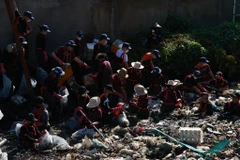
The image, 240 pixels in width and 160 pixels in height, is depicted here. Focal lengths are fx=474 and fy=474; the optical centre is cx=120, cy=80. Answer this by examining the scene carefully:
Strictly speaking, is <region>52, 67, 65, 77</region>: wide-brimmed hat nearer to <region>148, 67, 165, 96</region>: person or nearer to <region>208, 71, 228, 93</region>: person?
<region>148, 67, 165, 96</region>: person

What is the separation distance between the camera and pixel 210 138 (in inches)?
424

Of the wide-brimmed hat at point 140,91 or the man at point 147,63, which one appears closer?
the wide-brimmed hat at point 140,91

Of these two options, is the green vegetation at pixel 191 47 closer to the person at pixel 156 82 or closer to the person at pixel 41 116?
the person at pixel 156 82

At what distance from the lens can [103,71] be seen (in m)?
12.9

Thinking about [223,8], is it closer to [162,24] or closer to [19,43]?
[162,24]

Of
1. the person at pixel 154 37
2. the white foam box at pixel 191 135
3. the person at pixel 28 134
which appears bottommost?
the white foam box at pixel 191 135

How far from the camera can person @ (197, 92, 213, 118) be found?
1210cm

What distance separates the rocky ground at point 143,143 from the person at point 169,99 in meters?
0.54

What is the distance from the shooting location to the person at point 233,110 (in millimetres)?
11938

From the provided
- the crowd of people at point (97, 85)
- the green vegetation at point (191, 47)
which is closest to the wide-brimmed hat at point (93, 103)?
the crowd of people at point (97, 85)

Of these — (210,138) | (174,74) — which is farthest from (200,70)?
(210,138)

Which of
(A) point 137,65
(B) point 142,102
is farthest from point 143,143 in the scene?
(A) point 137,65

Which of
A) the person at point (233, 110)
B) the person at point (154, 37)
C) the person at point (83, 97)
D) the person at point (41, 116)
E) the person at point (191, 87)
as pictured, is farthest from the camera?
the person at point (154, 37)

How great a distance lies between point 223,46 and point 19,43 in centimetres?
733
